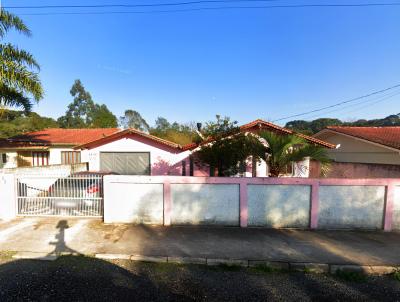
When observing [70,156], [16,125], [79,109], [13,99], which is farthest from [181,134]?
[79,109]

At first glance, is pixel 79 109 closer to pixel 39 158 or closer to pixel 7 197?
pixel 39 158

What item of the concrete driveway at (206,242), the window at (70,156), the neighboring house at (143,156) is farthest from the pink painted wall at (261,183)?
the window at (70,156)

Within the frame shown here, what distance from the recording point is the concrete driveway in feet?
14.7

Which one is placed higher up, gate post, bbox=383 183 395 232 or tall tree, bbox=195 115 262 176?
tall tree, bbox=195 115 262 176

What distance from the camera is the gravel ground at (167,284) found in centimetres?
331

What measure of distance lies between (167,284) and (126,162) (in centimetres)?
917

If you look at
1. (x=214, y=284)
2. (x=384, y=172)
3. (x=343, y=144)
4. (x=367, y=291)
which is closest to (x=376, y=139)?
→ (x=343, y=144)

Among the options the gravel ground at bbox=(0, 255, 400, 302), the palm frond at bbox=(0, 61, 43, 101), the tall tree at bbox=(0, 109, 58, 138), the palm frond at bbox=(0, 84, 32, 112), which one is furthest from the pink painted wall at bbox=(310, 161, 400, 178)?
the tall tree at bbox=(0, 109, 58, 138)

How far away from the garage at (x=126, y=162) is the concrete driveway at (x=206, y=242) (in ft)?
19.4

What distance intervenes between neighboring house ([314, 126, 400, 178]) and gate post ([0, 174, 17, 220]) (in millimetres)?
13125

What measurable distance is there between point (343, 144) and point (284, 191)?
39.2 ft

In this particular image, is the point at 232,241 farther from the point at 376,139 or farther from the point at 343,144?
the point at 343,144

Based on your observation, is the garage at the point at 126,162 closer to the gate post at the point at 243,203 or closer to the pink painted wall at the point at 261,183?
the pink painted wall at the point at 261,183

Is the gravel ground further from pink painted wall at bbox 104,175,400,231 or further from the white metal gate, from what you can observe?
the white metal gate
